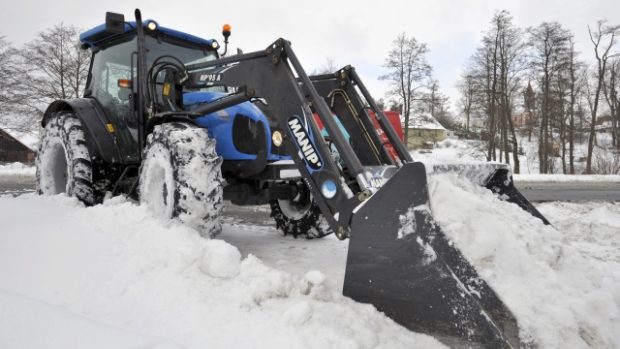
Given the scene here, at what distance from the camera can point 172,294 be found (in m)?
2.61

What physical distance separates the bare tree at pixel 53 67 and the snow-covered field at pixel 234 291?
64.2 ft

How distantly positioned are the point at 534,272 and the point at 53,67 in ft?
75.4

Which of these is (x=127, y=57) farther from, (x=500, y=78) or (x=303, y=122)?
(x=500, y=78)

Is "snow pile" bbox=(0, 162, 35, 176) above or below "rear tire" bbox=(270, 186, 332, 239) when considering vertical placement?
above

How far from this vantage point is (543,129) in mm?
24531

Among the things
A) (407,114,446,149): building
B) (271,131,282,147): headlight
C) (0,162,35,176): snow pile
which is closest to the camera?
(271,131,282,147): headlight

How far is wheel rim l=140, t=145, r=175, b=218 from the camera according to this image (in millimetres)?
3574

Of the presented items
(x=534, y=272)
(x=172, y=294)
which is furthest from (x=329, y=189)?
(x=534, y=272)

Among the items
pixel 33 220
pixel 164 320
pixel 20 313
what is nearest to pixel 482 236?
pixel 164 320

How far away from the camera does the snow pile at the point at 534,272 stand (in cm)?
210

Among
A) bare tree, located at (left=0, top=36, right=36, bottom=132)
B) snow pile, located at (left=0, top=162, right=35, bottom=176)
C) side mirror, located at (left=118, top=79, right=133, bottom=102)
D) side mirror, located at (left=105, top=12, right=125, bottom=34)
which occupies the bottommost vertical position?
snow pile, located at (left=0, top=162, right=35, bottom=176)

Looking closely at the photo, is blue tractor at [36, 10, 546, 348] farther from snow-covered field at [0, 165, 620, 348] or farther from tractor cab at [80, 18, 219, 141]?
snow-covered field at [0, 165, 620, 348]

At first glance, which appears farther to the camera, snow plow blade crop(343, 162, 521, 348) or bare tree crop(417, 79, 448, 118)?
bare tree crop(417, 79, 448, 118)

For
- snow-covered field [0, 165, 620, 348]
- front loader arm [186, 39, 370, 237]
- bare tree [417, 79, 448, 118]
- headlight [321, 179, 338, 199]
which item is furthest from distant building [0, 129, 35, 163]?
headlight [321, 179, 338, 199]
